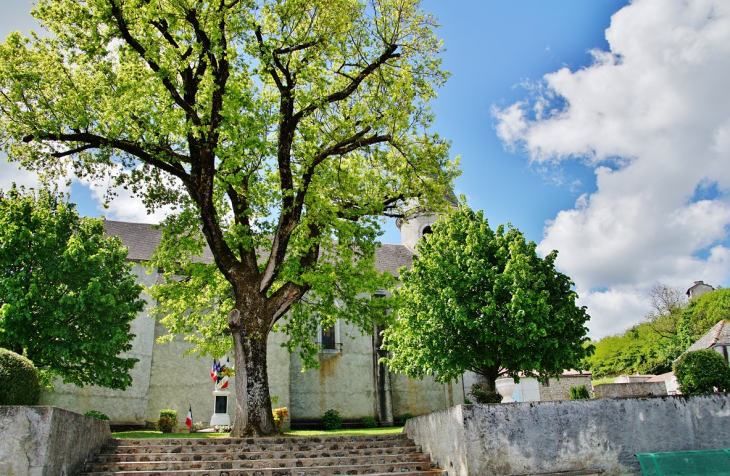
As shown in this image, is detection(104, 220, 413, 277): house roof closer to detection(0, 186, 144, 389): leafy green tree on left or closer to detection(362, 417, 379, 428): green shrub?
detection(0, 186, 144, 389): leafy green tree on left

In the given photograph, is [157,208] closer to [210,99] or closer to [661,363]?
[210,99]

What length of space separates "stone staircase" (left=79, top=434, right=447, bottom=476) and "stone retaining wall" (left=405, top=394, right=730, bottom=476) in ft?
4.63

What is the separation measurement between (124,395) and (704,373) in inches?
910

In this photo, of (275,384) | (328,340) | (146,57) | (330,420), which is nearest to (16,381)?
(146,57)

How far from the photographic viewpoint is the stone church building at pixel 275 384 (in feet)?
76.5

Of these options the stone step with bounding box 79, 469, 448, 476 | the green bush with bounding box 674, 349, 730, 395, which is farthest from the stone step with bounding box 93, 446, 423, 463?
the green bush with bounding box 674, 349, 730, 395

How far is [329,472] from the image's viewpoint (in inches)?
413

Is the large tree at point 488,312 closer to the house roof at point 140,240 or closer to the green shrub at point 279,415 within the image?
the house roof at point 140,240

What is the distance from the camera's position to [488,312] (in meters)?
19.0

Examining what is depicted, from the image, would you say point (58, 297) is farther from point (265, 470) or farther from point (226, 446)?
point (265, 470)

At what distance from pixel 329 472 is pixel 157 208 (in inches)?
441

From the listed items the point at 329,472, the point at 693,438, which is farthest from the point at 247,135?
the point at 693,438

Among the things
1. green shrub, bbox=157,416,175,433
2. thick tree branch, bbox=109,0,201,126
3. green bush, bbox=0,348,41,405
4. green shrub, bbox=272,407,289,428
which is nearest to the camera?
green bush, bbox=0,348,41,405

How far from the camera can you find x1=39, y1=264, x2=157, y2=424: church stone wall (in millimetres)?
22438
